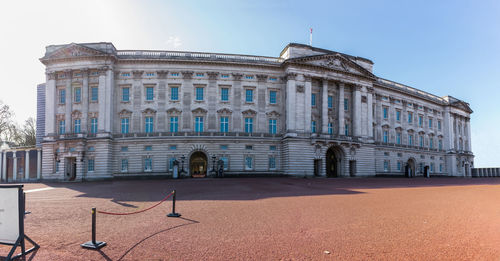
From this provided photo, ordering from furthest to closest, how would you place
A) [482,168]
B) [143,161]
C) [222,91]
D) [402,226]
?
[482,168] < [222,91] < [143,161] < [402,226]

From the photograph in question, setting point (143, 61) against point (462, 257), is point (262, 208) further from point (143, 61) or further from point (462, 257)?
point (143, 61)

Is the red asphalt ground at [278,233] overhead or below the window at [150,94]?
below

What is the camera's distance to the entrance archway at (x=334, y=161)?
41944mm

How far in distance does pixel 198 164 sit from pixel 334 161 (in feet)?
73.4

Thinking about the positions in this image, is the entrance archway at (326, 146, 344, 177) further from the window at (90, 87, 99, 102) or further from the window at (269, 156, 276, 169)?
the window at (90, 87, 99, 102)

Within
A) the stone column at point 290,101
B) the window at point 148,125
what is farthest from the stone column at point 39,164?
the stone column at point 290,101

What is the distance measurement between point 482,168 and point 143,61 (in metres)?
86.5

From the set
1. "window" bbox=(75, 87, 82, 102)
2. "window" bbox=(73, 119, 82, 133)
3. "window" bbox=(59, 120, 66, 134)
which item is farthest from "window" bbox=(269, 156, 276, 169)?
"window" bbox=(59, 120, 66, 134)

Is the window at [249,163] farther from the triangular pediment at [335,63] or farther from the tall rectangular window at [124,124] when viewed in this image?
the tall rectangular window at [124,124]

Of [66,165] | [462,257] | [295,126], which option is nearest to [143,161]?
[66,165]

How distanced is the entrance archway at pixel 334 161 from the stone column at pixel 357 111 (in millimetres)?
4374

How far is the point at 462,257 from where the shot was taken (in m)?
6.16

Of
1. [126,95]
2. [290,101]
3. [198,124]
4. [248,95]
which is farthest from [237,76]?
[126,95]

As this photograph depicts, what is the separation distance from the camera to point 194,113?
3678 centimetres
